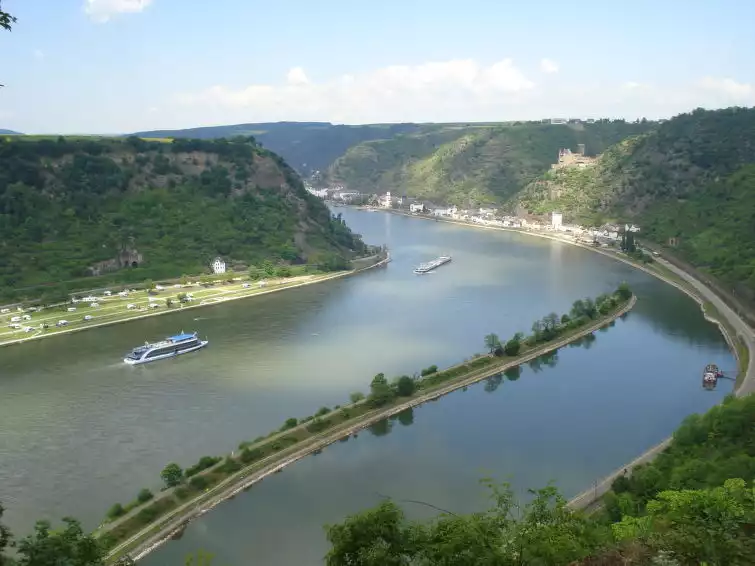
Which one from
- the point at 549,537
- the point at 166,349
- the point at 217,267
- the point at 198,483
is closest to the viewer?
the point at 549,537

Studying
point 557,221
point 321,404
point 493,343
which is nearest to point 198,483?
point 321,404

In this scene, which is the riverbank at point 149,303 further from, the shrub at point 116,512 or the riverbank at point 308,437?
the shrub at point 116,512

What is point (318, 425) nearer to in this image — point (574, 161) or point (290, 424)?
point (290, 424)

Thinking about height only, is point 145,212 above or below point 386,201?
above

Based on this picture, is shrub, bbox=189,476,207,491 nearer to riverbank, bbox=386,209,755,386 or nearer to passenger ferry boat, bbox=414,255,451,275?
riverbank, bbox=386,209,755,386

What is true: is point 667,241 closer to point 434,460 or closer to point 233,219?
point 233,219

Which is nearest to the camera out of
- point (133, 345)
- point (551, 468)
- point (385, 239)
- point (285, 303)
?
point (551, 468)

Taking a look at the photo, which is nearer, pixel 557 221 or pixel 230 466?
pixel 230 466

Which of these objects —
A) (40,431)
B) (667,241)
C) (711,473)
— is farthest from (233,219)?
(711,473)
